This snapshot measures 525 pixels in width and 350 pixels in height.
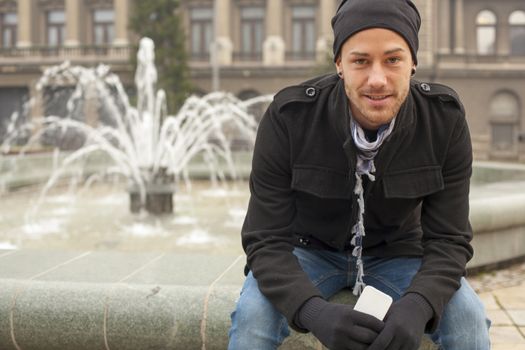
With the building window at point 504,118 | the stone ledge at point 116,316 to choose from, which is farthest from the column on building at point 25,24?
the stone ledge at point 116,316

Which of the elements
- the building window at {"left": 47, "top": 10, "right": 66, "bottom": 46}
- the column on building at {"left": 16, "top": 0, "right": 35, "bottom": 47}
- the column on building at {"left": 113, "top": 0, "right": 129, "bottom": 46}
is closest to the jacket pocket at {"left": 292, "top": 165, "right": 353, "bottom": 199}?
the column on building at {"left": 113, "top": 0, "right": 129, "bottom": 46}

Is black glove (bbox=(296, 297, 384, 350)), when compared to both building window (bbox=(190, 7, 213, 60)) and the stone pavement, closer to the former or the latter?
the stone pavement

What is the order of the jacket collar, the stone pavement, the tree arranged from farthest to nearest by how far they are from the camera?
the tree
the stone pavement
the jacket collar

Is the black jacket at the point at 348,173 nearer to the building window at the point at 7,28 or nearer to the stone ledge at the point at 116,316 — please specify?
the stone ledge at the point at 116,316

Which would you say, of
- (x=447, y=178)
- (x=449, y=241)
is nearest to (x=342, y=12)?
(x=447, y=178)

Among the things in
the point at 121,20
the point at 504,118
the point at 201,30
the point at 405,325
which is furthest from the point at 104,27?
the point at 405,325

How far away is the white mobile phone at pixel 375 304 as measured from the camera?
2164mm

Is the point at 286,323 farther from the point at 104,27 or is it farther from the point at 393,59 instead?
the point at 104,27

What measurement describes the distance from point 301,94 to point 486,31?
34075 mm

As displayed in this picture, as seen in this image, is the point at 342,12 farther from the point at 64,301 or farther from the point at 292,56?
the point at 292,56

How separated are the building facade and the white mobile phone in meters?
28.5

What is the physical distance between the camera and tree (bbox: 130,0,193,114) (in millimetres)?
29016

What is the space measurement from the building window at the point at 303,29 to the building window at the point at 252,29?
5.96 ft

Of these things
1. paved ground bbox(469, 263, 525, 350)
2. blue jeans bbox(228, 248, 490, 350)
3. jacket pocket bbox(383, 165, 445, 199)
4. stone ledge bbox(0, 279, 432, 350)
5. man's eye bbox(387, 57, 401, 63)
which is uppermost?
man's eye bbox(387, 57, 401, 63)
